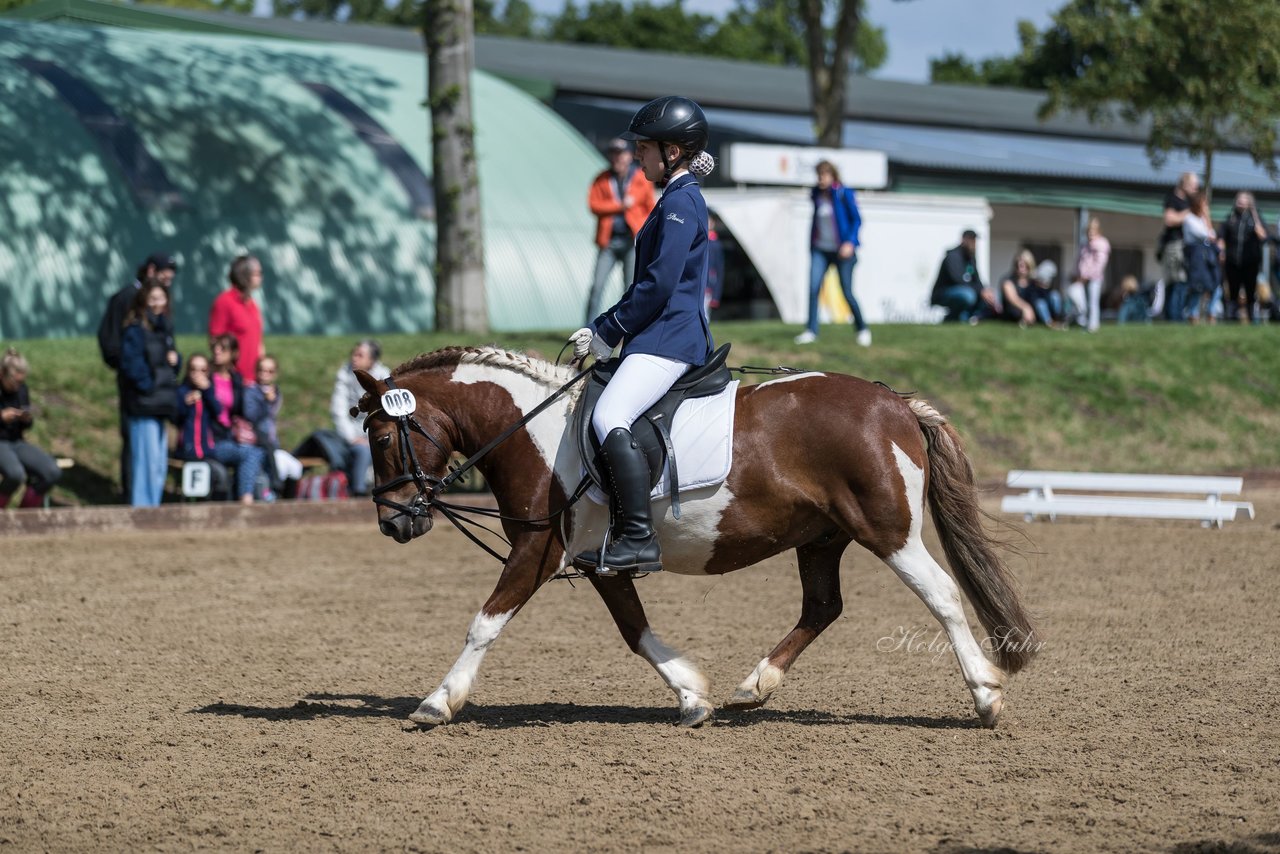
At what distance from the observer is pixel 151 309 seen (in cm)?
1301

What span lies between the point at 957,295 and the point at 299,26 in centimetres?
2371

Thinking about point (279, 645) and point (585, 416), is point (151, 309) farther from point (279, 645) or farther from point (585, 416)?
point (585, 416)

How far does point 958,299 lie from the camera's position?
20.8m

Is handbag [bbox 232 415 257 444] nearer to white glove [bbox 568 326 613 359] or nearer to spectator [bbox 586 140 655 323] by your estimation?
spectator [bbox 586 140 655 323]

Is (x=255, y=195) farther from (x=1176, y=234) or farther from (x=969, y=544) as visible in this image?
(x=969, y=544)

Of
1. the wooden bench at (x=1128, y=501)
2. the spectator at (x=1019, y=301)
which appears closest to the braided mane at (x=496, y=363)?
the wooden bench at (x=1128, y=501)

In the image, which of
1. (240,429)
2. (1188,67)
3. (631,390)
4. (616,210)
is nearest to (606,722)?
(631,390)

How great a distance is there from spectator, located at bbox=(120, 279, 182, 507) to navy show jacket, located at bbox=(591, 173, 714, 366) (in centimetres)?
741

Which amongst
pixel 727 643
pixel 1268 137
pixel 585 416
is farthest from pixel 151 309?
pixel 1268 137

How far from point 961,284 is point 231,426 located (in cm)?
1085

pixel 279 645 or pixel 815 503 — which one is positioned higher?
pixel 815 503

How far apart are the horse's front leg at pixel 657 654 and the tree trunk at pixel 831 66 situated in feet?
65.6

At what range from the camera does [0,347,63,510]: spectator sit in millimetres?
12578

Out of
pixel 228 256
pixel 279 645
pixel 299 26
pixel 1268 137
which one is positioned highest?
pixel 299 26
